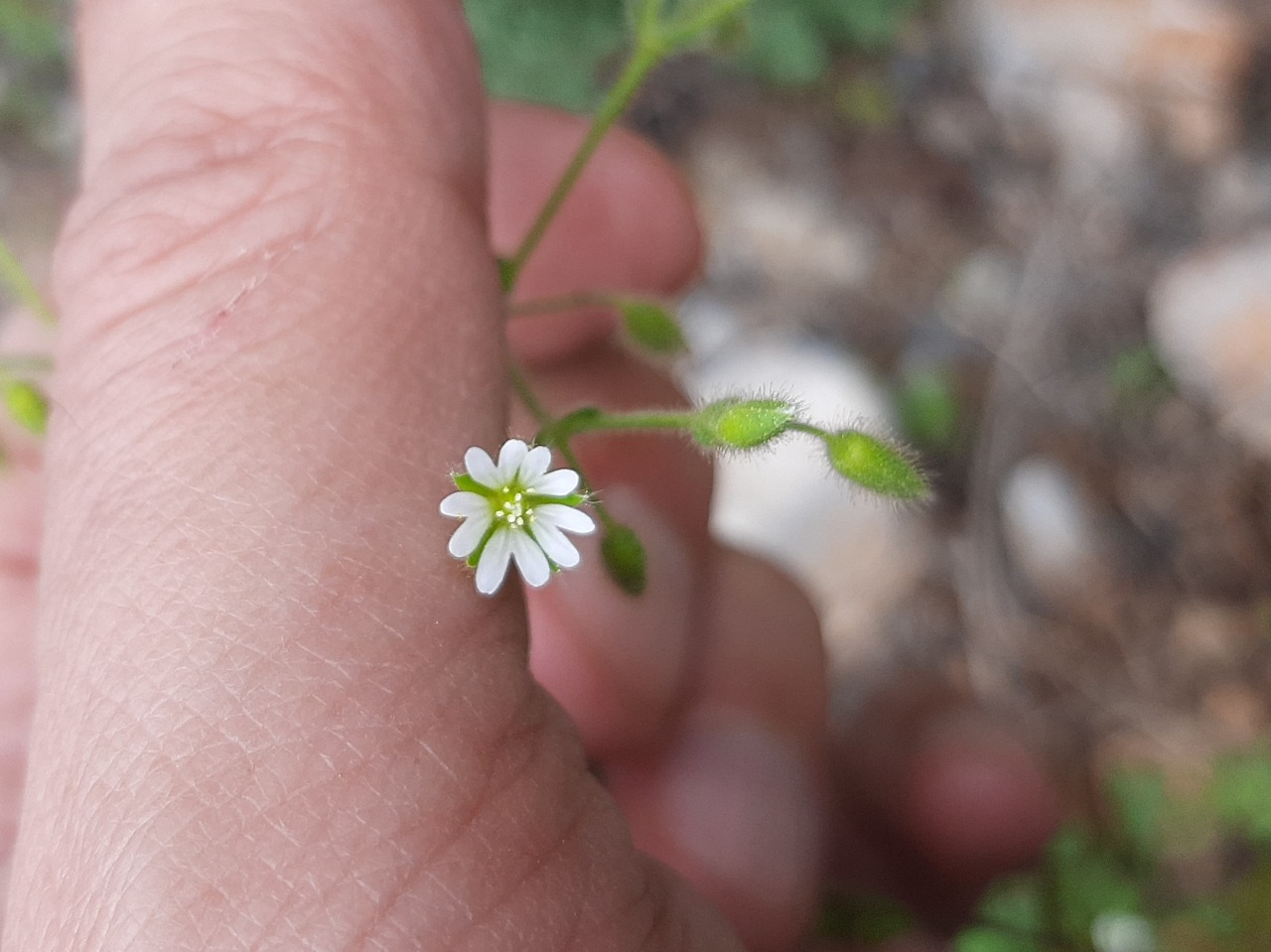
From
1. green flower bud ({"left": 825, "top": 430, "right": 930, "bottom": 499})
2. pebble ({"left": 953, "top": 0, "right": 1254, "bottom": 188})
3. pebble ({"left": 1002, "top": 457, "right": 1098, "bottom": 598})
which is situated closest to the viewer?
green flower bud ({"left": 825, "top": 430, "right": 930, "bottom": 499})

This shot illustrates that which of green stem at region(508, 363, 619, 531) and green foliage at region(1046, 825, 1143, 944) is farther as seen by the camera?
green foliage at region(1046, 825, 1143, 944)

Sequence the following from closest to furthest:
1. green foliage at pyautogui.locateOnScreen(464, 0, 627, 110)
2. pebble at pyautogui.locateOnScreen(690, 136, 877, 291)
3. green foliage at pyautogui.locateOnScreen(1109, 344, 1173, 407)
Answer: green foliage at pyautogui.locateOnScreen(464, 0, 627, 110)
green foliage at pyautogui.locateOnScreen(1109, 344, 1173, 407)
pebble at pyautogui.locateOnScreen(690, 136, 877, 291)

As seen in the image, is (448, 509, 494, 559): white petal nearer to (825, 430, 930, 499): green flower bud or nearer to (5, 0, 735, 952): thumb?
(5, 0, 735, 952): thumb

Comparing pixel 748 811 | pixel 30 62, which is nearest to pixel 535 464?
pixel 748 811

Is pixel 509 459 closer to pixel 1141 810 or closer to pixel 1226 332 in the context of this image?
pixel 1141 810

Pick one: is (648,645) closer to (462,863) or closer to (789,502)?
(462,863)

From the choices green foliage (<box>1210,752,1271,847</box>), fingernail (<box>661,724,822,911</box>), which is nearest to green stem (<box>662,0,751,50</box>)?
fingernail (<box>661,724,822,911</box>)

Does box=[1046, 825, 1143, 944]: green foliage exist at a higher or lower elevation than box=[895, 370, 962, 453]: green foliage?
lower

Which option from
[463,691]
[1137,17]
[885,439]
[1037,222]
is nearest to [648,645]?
[885,439]
